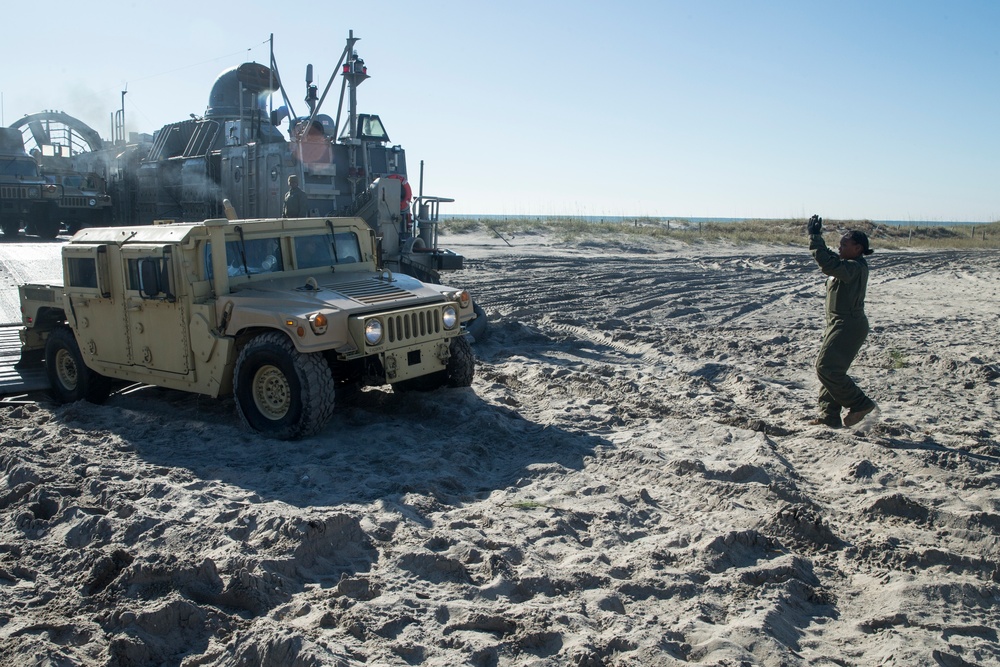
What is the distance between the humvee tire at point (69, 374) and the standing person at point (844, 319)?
20.8 ft

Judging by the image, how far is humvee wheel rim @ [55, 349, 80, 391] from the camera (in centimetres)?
835

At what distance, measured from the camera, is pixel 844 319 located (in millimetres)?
6656

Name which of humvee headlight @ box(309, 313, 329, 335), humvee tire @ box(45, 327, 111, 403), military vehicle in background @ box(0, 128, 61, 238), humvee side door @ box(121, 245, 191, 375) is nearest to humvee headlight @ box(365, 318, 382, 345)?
humvee headlight @ box(309, 313, 329, 335)

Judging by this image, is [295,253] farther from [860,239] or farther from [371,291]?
[860,239]

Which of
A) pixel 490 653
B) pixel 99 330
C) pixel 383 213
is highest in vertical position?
pixel 383 213

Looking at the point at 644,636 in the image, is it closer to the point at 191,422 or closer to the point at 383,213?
the point at 191,422

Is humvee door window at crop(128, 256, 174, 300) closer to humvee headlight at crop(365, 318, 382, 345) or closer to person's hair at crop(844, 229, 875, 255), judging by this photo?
humvee headlight at crop(365, 318, 382, 345)

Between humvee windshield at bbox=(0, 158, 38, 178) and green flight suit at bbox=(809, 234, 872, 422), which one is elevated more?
humvee windshield at bbox=(0, 158, 38, 178)

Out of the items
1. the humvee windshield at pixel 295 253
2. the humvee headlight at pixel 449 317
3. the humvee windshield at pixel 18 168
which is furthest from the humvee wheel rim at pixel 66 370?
the humvee windshield at pixel 18 168

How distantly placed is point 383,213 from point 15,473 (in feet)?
21.7

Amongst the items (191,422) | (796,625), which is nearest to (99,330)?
(191,422)

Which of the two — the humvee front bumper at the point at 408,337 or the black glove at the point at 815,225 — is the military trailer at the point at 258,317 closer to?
the humvee front bumper at the point at 408,337

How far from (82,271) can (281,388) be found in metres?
2.54

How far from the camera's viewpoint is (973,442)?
637cm
